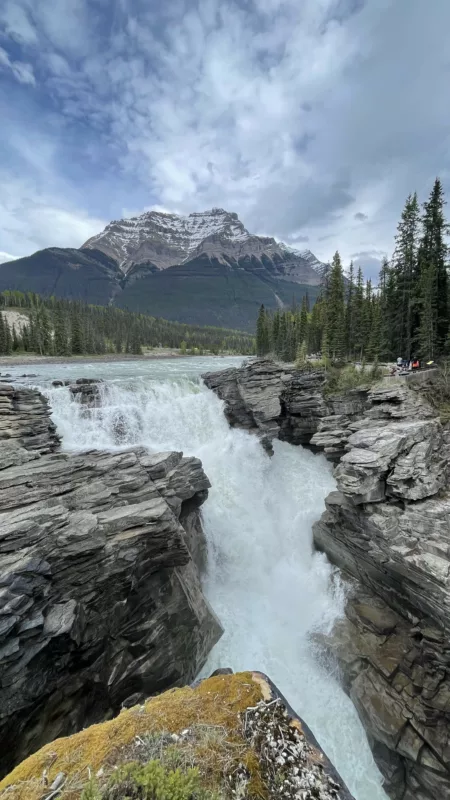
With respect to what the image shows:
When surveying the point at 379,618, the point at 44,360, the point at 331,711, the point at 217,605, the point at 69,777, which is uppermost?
the point at 44,360

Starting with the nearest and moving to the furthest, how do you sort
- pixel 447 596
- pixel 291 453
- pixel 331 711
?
pixel 447 596 → pixel 331 711 → pixel 291 453

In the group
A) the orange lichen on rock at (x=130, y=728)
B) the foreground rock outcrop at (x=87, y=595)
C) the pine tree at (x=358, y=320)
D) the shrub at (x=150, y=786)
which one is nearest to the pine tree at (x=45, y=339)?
the pine tree at (x=358, y=320)

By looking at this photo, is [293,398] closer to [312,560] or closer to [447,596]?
[312,560]

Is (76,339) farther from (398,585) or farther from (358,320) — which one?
(398,585)

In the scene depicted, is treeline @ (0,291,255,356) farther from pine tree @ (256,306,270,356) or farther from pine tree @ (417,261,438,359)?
pine tree @ (417,261,438,359)

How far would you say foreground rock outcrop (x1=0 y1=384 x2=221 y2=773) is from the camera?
882 cm

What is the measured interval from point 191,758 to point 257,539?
16.3m

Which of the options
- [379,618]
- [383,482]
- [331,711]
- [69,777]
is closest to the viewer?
[69,777]

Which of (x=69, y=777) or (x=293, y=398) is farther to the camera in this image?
(x=293, y=398)

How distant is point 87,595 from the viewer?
35.3 ft

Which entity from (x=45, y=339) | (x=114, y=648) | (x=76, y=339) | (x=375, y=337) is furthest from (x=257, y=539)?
(x=76, y=339)

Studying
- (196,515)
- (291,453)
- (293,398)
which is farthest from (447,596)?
(293,398)

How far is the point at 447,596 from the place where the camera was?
11.5 metres

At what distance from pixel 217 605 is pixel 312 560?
19.8 feet
